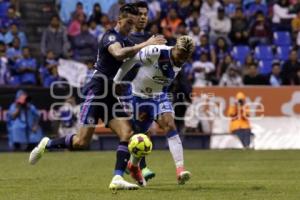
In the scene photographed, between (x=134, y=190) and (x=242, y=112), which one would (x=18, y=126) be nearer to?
(x=242, y=112)

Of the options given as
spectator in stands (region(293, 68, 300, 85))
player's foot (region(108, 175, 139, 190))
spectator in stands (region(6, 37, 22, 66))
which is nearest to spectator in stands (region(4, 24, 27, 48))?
spectator in stands (region(6, 37, 22, 66))

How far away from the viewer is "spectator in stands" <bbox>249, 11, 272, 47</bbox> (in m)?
27.2

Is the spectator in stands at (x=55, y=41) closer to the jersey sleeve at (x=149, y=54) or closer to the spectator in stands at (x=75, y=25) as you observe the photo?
the spectator in stands at (x=75, y=25)

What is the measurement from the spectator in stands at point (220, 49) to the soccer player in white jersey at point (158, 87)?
1367 cm

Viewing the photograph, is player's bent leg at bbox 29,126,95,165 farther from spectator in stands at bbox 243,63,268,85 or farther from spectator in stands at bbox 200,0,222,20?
spectator in stands at bbox 200,0,222,20

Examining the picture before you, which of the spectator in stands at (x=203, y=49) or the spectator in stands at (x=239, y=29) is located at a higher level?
the spectator in stands at (x=239, y=29)

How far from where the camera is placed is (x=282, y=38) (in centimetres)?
2755

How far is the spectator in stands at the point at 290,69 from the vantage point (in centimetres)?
2552

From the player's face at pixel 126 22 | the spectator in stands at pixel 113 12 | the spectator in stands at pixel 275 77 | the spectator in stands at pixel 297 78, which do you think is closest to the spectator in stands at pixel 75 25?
the spectator in stands at pixel 113 12

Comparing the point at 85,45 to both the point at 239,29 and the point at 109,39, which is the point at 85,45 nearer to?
the point at 239,29

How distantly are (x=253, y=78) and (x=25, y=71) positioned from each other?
6.21 m

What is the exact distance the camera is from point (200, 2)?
28.2 metres

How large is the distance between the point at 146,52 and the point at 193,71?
13542 millimetres

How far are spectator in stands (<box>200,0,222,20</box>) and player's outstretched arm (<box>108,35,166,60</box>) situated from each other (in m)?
16.6
